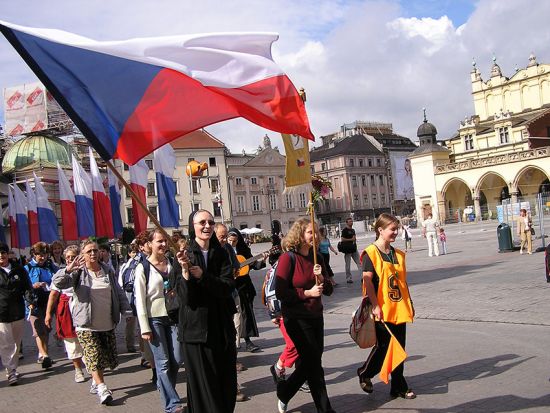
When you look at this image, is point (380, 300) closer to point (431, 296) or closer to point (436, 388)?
point (436, 388)

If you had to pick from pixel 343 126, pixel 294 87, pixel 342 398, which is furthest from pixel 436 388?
pixel 343 126

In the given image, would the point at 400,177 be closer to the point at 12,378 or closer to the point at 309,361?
the point at 12,378

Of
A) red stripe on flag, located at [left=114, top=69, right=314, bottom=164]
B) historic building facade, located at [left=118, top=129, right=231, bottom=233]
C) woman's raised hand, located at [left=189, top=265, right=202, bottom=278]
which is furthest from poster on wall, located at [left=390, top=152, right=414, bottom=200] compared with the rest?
woman's raised hand, located at [left=189, top=265, right=202, bottom=278]

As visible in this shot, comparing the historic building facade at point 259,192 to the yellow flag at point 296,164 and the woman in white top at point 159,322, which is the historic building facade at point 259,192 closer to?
the woman in white top at point 159,322

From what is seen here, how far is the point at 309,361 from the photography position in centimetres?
589

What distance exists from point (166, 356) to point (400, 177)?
104 m

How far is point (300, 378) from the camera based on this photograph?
607 centimetres

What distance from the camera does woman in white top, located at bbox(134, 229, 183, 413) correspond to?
6.62 m

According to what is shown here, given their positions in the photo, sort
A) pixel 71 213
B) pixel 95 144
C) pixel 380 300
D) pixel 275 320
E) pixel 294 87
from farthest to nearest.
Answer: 1. pixel 71 213
2. pixel 275 320
3. pixel 380 300
4. pixel 294 87
5. pixel 95 144

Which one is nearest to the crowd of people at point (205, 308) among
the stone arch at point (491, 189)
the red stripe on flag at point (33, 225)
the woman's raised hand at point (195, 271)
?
the woman's raised hand at point (195, 271)

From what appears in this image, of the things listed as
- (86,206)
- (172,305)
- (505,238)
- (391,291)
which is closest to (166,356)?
(172,305)

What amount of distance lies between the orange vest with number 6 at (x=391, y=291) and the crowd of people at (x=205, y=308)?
1 centimetres

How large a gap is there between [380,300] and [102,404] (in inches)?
141

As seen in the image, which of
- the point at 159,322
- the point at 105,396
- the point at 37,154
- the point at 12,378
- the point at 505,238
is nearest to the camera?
the point at 159,322
